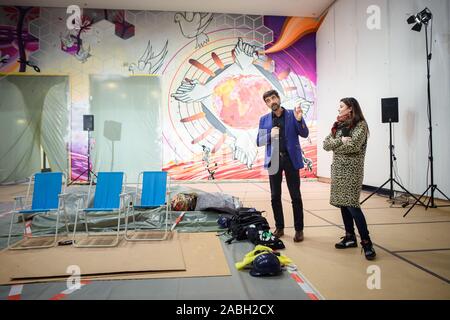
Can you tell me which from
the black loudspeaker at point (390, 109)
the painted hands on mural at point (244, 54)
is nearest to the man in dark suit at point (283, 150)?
the black loudspeaker at point (390, 109)

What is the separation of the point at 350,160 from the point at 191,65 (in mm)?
6985

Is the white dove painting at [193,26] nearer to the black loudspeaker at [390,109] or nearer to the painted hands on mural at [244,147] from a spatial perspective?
the painted hands on mural at [244,147]

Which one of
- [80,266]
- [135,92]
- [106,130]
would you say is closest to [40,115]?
[106,130]

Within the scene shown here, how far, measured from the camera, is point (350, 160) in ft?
8.02

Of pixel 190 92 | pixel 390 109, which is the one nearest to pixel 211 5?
pixel 190 92

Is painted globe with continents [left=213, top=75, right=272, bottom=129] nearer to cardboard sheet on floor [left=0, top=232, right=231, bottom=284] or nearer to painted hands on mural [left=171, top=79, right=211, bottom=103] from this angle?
painted hands on mural [left=171, top=79, right=211, bottom=103]

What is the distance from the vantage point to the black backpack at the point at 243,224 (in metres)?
2.94

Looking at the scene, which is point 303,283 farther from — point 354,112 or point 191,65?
point 191,65

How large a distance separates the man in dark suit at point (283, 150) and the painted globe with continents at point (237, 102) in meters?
5.54

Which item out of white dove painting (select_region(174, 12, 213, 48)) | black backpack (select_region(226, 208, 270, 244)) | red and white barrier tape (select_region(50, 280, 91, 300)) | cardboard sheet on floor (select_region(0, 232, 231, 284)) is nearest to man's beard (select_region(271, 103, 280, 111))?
black backpack (select_region(226, 208, 270, 244))

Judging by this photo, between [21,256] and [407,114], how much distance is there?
19.6ft

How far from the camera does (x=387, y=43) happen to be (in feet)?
18.9

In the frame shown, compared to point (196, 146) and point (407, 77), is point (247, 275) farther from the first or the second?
point (196, 146)

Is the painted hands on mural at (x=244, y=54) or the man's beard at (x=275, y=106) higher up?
the painted hands on mural at (x=244, y=54)
